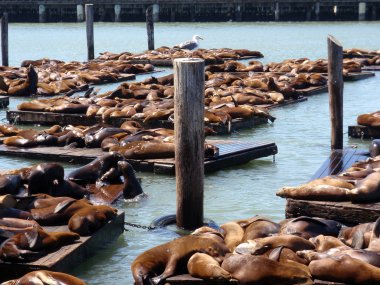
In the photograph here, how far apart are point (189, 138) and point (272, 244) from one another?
5.68ft

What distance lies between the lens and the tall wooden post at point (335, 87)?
34.5 feet

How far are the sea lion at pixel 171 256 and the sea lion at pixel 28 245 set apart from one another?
0.75 m

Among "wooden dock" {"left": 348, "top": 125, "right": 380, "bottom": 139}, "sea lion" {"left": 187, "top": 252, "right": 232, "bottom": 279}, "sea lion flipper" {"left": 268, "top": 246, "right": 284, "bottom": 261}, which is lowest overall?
"wooden dock" {"left": 348, "top": 125, "right": 380, "bottom": 139}

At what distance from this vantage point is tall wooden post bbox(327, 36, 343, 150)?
10.5m

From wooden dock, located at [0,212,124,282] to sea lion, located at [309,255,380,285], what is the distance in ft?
5.55

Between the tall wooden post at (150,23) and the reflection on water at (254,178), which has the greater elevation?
the tall wooden post at (150,23)

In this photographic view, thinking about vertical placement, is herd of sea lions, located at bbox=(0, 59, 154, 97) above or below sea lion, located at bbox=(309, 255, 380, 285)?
below

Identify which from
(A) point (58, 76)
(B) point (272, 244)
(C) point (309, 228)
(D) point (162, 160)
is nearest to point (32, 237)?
(B) point (272, 244)

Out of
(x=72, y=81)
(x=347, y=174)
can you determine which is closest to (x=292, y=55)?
(x=72, y=81)

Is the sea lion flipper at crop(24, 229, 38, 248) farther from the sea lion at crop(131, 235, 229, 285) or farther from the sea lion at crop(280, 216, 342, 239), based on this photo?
the sea lion at crop(280, 216, 342, 239)

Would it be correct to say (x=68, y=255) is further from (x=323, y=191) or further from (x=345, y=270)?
(x=323, y=191)

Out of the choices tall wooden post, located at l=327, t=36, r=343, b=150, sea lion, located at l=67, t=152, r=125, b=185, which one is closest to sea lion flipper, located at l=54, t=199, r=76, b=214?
sea lion, located at l=67, t=152, r=125, b=185

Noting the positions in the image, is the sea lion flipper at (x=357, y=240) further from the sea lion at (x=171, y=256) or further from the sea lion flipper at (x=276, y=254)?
the sea lion at (x=171, y=256)

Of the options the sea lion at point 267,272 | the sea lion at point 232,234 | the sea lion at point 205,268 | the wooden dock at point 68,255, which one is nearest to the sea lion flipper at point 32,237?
the wooden dock at point 68,255
